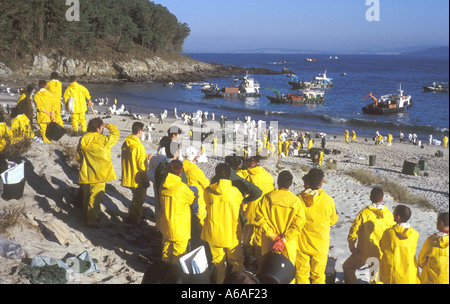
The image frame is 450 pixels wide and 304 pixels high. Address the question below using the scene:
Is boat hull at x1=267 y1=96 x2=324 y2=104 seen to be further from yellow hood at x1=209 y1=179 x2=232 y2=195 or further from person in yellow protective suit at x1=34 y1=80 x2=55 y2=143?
yellow hood at x1=209 y1=179 x2=232 y2=195

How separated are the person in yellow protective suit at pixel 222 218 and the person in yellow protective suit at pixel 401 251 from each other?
1.45 metres

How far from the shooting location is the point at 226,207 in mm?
3943

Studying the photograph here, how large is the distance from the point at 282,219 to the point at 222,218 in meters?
0.64

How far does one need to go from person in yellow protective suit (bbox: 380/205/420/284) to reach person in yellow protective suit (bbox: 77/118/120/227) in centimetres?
328

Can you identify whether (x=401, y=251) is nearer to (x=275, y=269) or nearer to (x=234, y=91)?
(x=275, y=269)

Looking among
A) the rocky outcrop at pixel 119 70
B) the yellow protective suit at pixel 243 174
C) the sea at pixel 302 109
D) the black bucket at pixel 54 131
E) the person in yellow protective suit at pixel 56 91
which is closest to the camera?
the yellow protective suit at pixel 243 174

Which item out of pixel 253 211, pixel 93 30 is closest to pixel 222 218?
pixel 253 211

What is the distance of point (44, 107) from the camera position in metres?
7.28

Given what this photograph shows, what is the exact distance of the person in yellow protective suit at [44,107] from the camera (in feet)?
23.6

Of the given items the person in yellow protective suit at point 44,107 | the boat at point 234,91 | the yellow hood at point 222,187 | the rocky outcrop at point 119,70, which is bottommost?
the yellow hood at point 222,187

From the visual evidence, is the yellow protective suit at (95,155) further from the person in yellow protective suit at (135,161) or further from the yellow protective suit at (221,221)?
the yellow protective suit at (221,221)

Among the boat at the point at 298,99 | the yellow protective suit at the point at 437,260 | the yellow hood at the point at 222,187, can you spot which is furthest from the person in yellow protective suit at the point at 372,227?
the boat at the point at 298,99
